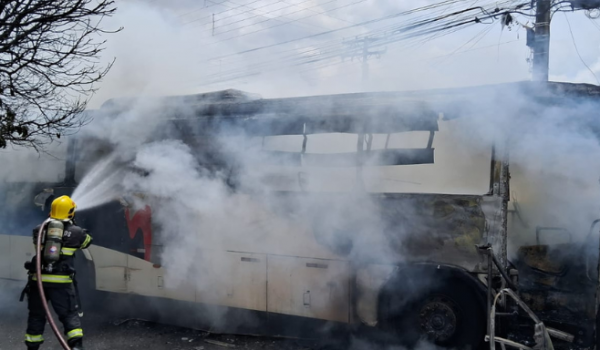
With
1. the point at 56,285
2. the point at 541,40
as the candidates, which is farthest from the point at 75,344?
the point at 541,40

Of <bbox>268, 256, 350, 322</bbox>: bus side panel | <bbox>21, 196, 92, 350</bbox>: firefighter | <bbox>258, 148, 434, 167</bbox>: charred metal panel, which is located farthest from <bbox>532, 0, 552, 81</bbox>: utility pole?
<bbox>21, 196, 92, 350</bbox>: firefighter

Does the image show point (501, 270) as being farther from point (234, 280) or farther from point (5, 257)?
point (5, 257)

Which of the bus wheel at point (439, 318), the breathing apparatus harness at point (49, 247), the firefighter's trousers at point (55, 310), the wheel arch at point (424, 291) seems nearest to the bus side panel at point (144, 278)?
the firefighter's trousers at point (55, 310)

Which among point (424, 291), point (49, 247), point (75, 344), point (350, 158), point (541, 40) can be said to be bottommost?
point (75, 344)

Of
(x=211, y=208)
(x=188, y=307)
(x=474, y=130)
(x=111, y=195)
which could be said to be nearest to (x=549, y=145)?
(x=474, y=130)

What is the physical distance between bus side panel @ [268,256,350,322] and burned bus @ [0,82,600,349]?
0.05 feet

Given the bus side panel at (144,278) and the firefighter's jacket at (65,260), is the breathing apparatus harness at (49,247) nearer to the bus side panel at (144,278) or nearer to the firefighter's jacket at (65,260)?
the firefighter's jacket at (65,260)

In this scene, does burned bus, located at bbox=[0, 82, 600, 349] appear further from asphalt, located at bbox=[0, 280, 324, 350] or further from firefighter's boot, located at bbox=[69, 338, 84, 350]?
firefighter's boot, located at bbox=[69, 338, 84, 350]

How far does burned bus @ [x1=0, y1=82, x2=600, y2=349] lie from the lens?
4863 mm

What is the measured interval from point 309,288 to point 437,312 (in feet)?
4.61

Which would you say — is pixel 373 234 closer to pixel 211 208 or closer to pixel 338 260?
pixel 338 260

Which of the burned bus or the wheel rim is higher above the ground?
the burned bus

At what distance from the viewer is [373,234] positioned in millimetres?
5328

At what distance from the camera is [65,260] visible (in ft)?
15.4
